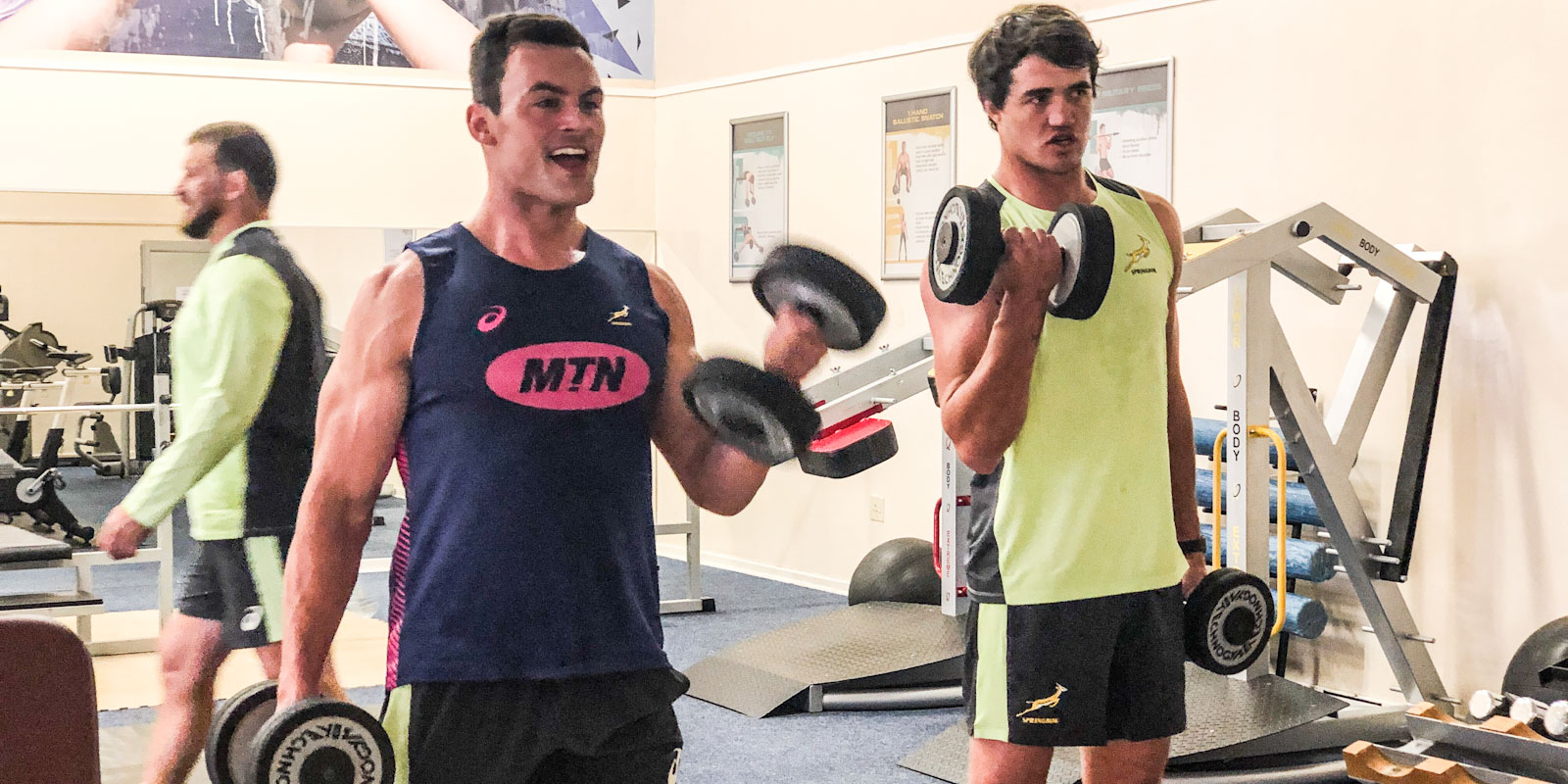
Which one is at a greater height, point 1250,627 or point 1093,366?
point 1093,366

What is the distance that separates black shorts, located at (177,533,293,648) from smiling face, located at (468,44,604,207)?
4.53 feet

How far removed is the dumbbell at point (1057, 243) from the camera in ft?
6.15

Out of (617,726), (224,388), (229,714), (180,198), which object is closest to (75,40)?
(180,198)

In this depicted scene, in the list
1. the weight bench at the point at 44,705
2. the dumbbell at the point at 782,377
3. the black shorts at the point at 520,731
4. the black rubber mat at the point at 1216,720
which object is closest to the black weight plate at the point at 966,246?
the dumbbell at the point at 782,377

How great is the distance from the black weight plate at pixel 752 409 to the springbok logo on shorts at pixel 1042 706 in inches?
28.7

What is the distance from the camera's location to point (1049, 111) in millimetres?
2039

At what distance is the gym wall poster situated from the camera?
19.8 ft

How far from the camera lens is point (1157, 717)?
2010mm

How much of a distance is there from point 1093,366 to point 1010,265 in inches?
8.0

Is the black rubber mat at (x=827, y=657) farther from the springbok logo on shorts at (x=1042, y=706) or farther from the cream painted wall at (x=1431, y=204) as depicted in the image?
the springbok logo on shorts at (x=1042, y=706)

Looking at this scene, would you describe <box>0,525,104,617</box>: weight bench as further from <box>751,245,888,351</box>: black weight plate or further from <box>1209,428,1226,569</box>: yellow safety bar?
<box>751,245,888,351</box>: black weight plate

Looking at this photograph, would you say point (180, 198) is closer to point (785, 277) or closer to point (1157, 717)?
point (785, 277)

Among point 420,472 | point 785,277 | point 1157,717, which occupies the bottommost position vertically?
point 1157,717

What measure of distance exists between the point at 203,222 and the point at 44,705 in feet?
4.72
